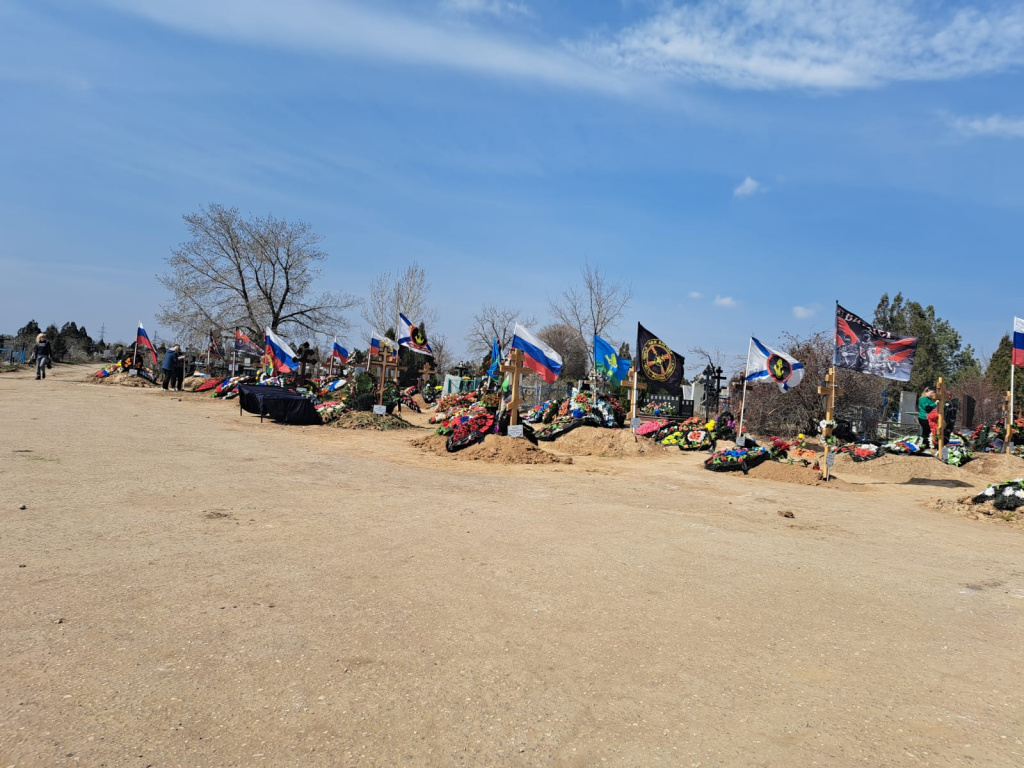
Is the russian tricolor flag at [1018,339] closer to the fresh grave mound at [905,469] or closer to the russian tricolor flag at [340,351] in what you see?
the fresh grave mound at [905,469]

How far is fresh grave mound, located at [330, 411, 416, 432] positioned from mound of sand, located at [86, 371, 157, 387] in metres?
15.7

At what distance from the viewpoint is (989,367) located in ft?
139

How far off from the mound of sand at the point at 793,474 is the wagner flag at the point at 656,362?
4786mm

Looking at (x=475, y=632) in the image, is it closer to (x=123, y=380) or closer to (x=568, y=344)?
(x=123, y=380)

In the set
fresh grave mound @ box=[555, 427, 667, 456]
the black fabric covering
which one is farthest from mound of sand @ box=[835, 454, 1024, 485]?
the black fabric covering

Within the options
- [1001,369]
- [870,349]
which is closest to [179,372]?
[870,349]

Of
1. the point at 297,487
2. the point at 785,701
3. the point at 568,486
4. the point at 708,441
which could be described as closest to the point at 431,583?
the point at 785,701

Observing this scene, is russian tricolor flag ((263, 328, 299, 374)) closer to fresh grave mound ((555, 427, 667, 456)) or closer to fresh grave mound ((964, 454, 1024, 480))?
fresh grave mound ((555, 427, 667, 456))

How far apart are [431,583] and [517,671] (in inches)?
56.8

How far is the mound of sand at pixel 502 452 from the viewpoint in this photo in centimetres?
1294

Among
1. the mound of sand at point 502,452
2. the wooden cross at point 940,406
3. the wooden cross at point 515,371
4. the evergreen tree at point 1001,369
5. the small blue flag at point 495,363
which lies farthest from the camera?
the evergreen tree at point 1001,369

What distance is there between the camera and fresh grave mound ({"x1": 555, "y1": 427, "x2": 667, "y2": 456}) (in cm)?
1581

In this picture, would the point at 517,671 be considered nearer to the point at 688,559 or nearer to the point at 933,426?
the point at 688,559

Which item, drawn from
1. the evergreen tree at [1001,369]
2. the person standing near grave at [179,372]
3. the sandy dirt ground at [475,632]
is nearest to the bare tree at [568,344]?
the evergreen tree at [1001,369]
